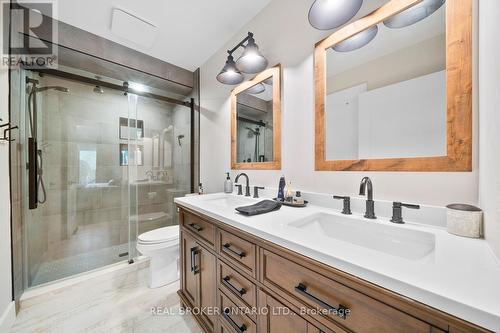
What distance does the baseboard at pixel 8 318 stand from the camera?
1217mm

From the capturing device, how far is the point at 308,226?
0.97 meters

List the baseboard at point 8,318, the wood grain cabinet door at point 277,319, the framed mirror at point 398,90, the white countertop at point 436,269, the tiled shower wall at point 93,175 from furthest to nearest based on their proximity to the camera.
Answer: the tiled shower wall at point 93,175 → the baseboard at point 8,318 → the framed mirror at point 398,90 → the wood grain cabinet door at point 277,319 → the white countertop at point 436,269

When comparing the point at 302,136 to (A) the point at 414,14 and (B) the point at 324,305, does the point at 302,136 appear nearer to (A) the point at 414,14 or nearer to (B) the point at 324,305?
(A) the point at 414,14

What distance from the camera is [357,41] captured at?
1.09 metres

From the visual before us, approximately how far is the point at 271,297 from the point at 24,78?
270cm

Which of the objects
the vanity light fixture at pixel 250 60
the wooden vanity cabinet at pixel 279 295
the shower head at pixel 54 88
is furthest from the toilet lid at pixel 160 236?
the shower head at pixel 54 88

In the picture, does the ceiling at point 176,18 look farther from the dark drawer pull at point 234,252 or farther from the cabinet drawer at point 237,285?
the cabinet drawer at point 237,285

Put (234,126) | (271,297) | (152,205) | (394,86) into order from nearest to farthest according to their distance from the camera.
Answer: (271,297) < (394,86) < (234,126) < (152,205)

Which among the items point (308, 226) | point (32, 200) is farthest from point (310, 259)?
point (32, 200)

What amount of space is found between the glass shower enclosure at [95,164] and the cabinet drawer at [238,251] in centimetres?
179

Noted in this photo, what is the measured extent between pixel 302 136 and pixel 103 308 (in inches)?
79.3

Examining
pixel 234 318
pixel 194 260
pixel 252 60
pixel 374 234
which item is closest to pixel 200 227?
pixel 194 260

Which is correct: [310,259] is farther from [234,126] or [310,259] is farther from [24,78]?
[24,78]

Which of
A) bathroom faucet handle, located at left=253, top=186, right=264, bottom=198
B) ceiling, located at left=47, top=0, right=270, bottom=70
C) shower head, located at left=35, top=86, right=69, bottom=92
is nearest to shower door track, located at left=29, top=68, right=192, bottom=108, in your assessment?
shower head, located at left=35, top=86, right=69, bottom=92
